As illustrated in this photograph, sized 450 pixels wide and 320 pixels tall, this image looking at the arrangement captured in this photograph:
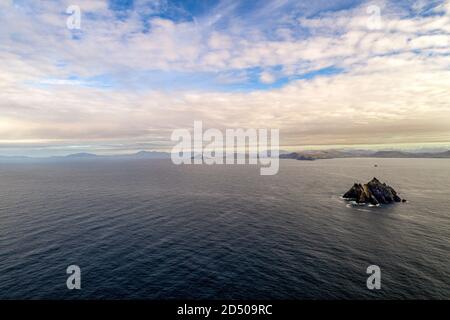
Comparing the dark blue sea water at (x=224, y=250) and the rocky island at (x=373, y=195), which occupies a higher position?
the rocky island at (x=373, y=195)

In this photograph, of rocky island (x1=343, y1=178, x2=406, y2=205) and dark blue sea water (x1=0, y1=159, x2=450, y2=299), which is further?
rocky island (x1=343, y1=178, x2=406, y2=205)

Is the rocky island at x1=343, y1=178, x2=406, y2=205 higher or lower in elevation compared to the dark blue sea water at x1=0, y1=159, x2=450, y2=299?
higher

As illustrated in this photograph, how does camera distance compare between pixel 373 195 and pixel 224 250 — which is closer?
pixel 224 250

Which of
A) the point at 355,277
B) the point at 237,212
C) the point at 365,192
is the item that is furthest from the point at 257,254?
the point at 365,192

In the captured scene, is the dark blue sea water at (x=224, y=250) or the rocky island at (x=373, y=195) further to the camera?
the rocky island at (x=373, y=195)

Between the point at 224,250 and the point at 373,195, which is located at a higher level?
the point at 373,195

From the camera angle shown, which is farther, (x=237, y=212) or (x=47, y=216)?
(x=237, y=212)

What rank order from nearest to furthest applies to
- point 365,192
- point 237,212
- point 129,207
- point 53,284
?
point 53,284 → point 237,212 → point 129,207 → point 365,192
